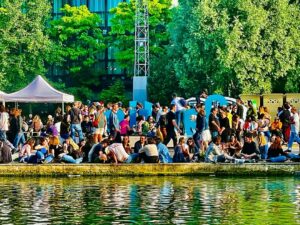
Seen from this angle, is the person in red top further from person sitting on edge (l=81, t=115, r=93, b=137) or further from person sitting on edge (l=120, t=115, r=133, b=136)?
person sitting on edge (l=81, t=115, r=93, b=137)

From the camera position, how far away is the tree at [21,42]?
89.9 metres

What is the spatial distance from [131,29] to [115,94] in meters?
5.71

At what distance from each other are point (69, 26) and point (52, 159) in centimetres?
6627

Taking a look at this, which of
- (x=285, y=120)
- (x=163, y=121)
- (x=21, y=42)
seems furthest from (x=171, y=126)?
(x=21, y=42)

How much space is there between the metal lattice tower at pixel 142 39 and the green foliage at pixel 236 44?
850 centimetres

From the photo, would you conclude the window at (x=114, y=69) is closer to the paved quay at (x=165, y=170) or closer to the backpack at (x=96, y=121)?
the backpack at (x=96, y=121)

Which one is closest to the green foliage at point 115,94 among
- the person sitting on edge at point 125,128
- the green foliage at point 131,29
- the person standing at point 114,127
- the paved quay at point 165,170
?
the green foliage at point 131,29

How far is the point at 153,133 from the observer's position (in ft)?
136

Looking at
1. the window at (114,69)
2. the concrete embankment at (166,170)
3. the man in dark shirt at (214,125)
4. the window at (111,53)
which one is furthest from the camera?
the window at (114,69)

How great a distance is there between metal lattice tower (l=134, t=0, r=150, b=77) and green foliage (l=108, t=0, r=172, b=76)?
1.20 m

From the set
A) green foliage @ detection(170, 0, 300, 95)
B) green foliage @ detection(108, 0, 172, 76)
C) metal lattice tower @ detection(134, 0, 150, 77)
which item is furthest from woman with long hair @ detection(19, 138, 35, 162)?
green foliage @ detection(108, 0, 172, 76)

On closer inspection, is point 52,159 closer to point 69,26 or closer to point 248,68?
point 248,68

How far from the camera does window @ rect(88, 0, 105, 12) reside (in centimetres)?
12094

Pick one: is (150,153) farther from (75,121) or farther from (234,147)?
(75,121)
